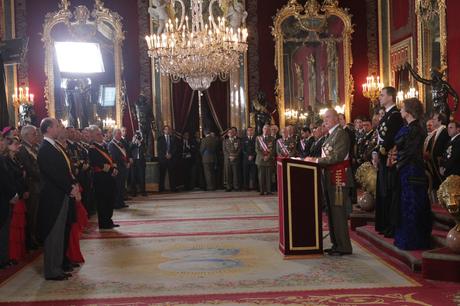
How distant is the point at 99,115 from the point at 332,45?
20.9ft

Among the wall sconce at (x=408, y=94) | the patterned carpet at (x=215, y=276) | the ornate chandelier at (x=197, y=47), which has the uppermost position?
the ornate chandelier at (x=197, y=47)

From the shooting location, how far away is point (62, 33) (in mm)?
17953

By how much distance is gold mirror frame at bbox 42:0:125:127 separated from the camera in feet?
58.6

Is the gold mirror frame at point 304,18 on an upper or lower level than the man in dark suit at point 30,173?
upper

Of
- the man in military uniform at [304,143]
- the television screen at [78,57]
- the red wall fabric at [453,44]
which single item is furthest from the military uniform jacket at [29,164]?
the television screen at [78,57]

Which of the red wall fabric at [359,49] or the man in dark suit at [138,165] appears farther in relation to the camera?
the red wall fabric at [359,49]

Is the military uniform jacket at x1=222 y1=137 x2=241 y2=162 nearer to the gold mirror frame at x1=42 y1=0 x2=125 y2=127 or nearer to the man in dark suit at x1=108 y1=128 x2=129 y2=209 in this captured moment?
the gold mirror frame at x1=42 y1=0 x2=125 y2=127

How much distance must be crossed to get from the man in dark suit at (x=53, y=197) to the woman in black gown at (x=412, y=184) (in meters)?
3.41

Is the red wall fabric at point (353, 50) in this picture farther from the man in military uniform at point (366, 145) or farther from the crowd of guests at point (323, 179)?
the crowd of guests at point (323, 179)

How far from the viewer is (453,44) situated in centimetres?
1280

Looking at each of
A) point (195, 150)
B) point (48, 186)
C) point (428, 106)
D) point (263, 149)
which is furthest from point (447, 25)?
point (48, 186)

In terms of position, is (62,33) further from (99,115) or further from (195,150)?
(195,150)

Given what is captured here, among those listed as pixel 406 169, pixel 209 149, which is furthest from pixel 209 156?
pixel 406 169

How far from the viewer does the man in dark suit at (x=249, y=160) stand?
1705 cm
